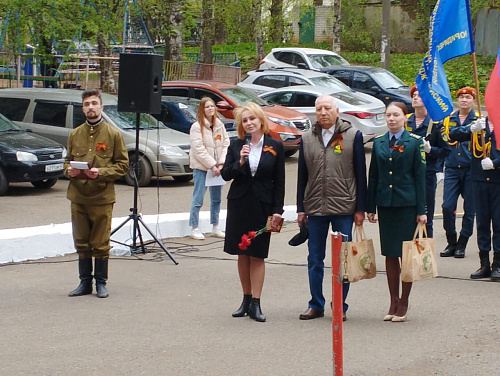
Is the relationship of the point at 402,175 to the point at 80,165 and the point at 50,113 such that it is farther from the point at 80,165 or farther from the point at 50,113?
the point at 50,113

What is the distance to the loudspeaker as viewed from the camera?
1079 cm

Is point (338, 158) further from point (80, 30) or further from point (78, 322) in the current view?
point (80, 30)

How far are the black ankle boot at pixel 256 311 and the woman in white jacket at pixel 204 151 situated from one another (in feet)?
13.9

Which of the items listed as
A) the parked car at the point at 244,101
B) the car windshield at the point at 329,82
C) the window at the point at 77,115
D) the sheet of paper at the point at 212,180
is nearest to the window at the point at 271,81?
the car windshield at the point at 329,82

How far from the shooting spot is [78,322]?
7707 millimetres

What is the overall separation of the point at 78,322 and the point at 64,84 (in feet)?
70.6

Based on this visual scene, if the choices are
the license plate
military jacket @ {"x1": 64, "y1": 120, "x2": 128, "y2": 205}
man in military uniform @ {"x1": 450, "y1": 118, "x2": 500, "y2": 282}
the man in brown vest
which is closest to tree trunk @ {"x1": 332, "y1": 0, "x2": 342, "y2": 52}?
the license plate

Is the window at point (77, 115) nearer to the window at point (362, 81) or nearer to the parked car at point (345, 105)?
the parked car at point (345, 105)

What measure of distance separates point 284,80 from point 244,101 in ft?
15.8

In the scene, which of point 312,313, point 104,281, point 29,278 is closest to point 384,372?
point 312,313

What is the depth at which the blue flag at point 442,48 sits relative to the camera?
28.0 ft

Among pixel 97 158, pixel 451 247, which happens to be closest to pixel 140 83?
pixel 97 158

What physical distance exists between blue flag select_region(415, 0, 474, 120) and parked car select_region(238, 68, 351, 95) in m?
16.0

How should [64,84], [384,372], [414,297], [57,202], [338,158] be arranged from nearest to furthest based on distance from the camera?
[384,372], [338,158], [414,297], [57,202], [64,84]
